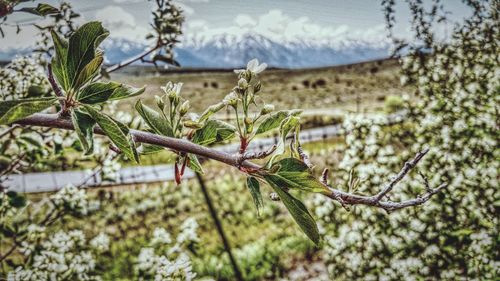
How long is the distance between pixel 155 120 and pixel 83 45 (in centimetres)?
20

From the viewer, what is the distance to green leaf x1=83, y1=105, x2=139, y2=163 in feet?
2.32

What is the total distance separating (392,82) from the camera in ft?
217

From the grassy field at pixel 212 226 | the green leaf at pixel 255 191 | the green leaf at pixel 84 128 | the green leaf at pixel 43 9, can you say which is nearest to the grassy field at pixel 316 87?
the grassy field at pixel 212 226

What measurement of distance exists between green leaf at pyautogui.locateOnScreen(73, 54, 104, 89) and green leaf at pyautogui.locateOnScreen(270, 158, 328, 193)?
1.20 feet

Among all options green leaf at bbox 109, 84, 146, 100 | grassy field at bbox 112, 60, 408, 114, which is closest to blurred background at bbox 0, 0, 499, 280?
green leaf at bbox 109, 84, 146, 100

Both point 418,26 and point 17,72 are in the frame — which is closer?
point 17,72

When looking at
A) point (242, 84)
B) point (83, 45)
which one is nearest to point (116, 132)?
point (83, 45)

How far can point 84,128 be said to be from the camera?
71cm

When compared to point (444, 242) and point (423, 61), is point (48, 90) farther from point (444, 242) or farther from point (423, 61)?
point (423, 61)

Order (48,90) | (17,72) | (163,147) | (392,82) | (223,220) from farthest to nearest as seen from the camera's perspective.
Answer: (392,82)
(223,220)
(48,90)
(17,72)
(163,147)

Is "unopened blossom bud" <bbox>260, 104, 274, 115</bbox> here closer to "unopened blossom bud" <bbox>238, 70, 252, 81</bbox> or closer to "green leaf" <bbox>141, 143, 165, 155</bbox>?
"unopened blossom bud" <bbox>238, 70, 252, 81</bbox>

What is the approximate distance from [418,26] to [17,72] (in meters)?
3.71

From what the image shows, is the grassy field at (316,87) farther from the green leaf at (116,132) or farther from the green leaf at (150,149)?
the green leaf at (116,132)

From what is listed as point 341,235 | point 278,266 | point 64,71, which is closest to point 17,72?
point 64,71
